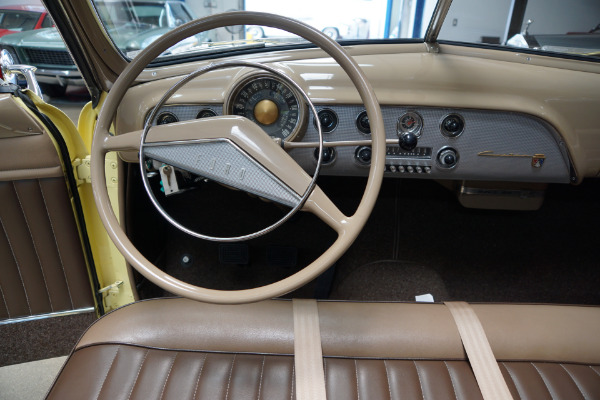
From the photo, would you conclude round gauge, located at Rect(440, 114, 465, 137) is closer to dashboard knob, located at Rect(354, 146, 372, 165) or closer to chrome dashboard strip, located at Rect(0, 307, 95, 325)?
dashboard knob, located at Rect(354, 146, 372, 165)

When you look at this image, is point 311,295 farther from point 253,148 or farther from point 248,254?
point 253,148

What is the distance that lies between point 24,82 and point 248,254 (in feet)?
3.02

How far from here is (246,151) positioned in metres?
0.79

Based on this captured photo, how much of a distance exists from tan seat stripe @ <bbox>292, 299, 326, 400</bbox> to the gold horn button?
47 cm

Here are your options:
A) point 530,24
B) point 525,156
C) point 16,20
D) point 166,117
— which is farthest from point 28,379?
point 16,20

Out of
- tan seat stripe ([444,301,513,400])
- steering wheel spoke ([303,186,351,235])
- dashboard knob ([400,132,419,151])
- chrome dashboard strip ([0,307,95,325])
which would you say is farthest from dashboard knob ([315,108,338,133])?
chrome dashboard strip ([0,307,95,325])

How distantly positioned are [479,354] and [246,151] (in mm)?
639

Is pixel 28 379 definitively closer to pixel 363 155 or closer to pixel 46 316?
pixel 46 316

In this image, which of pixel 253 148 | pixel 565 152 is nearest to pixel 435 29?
pixel 565 152

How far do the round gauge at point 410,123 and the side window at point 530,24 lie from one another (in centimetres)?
24

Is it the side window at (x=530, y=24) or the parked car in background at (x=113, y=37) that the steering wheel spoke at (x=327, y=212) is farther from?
the side window at (x=530, y=24)

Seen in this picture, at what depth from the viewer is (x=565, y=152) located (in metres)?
1.15

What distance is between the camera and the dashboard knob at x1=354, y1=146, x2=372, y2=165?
3.88 ft

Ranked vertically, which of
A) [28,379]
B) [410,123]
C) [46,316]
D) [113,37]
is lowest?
[28,379]
